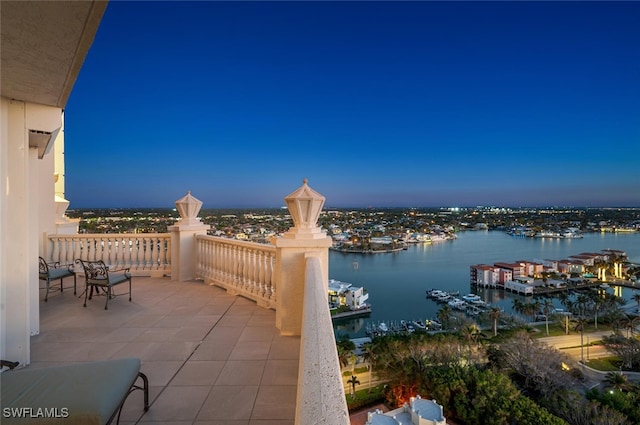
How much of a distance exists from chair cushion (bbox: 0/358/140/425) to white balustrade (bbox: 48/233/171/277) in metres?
5.52

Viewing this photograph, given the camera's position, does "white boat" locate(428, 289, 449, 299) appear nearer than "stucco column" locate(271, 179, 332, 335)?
No

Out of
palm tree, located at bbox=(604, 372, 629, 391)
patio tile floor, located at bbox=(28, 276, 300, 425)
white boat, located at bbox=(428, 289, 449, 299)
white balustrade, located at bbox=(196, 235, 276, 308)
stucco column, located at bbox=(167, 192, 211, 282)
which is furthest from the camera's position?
white boat, located at bbox=(428, 289, 449, 299)

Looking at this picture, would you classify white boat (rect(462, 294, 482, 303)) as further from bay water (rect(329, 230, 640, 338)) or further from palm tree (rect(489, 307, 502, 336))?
palm tree (rect(489, 307, 502, 336))

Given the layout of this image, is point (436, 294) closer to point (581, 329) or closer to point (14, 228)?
point (581, 329)

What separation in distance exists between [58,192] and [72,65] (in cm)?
1051

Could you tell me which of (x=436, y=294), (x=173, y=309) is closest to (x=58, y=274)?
(x=173, y=309)

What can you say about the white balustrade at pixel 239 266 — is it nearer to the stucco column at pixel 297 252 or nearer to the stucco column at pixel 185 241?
the stucco column at pixel 185 241

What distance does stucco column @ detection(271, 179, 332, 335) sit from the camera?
3872 millimetres

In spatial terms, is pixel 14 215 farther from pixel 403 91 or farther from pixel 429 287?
pixel 429 287

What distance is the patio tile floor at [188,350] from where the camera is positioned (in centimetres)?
238

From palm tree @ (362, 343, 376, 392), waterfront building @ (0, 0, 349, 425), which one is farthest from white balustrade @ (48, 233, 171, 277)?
palm tree @ (362, 343, 376, 392)

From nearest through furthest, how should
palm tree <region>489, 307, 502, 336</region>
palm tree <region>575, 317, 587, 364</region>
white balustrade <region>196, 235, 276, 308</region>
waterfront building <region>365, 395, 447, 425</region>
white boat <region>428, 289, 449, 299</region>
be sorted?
1. white balustrade <region>196, 235, 276, 308</region>
2. waterfront building <region>365, 395, 447, 425</region>
3. palm tree <region>575, 317, 587, 364</region>
4. palm tree <region>489, 307, 502, 336</region>
5. white boat <region>428, 289, 449, 299</region>

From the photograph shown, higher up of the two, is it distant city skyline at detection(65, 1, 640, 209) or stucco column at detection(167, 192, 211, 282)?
distant city skyline at detection(65, 1, 640, 209)

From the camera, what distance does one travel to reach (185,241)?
666cm
